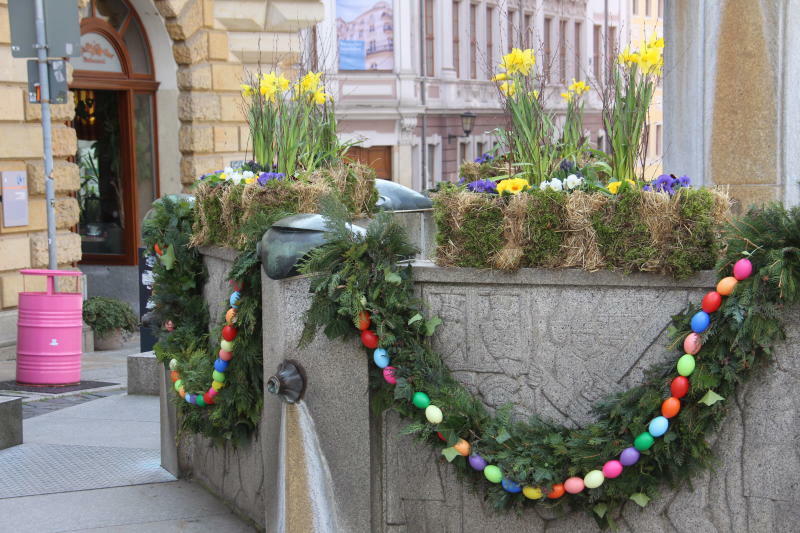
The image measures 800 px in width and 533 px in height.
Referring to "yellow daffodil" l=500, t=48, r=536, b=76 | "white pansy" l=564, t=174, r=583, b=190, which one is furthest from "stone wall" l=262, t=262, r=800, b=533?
"yellow daffodil" l=500, t=48, r=536, b=76

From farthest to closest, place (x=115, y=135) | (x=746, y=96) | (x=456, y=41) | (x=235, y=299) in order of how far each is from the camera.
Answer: (x=456, y=41) < (x=115, y=135) < (x=746, y=96) < (x=235, y=299)

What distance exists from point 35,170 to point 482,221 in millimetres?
8525

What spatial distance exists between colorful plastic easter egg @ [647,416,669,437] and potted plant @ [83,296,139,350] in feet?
31.1

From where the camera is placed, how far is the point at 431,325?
16.1 feet

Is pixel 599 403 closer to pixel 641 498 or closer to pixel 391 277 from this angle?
pixel 641 498

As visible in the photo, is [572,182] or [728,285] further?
[572,182]

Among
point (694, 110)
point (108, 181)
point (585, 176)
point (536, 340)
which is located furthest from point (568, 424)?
point (108, 181)

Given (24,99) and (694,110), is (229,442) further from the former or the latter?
(24,99)

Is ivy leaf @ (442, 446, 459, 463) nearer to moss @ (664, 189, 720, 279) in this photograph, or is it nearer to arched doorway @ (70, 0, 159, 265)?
moss @ (664, 189, 720, 279)

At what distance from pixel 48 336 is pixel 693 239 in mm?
6890

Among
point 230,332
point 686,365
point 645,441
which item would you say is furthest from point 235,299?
point 686,365

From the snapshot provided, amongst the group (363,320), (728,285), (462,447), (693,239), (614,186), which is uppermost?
(614,186)

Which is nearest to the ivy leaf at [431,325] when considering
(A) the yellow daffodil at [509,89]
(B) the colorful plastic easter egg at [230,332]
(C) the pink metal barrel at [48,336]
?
(B) the colorful plastic easter egg at [230,332]

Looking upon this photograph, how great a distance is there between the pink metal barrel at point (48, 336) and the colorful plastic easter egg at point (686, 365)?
681 centimetres
